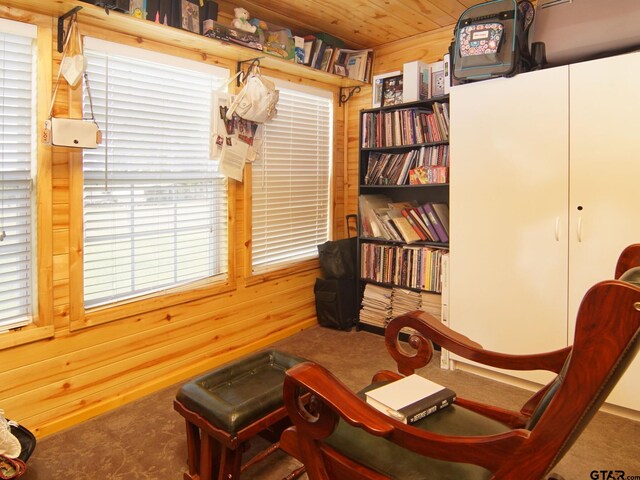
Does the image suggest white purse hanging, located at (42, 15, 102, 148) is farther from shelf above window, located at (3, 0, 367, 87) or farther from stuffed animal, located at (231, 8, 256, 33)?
stuffed animal, located at (231, 8, 256, 33)

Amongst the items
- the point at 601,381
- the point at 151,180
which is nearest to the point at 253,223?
the point at 151,180

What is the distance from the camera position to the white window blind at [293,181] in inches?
128

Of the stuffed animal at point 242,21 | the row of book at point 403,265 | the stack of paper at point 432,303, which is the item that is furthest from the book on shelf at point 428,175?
the stuffed animal at point 242,21

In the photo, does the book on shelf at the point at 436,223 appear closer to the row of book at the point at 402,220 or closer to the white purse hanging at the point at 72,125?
the row of book at the point at 402,220

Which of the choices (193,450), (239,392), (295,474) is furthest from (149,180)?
(295,474)

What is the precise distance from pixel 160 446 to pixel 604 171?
2538mm

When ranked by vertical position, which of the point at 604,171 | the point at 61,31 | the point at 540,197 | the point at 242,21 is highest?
the point at 242,21

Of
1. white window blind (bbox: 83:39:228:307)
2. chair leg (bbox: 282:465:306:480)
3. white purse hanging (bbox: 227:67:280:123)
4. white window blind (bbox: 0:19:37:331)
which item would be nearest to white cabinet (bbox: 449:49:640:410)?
white purse hanging (bbox: 227:67:280:123)

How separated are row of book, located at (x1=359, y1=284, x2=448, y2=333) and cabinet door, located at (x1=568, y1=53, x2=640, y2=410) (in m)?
1.01

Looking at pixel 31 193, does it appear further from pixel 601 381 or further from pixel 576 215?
pixel 576 215

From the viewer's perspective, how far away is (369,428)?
105cm

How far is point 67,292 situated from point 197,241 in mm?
831

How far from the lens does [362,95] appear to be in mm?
3809

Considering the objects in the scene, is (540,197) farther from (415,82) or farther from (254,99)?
(254,99)
